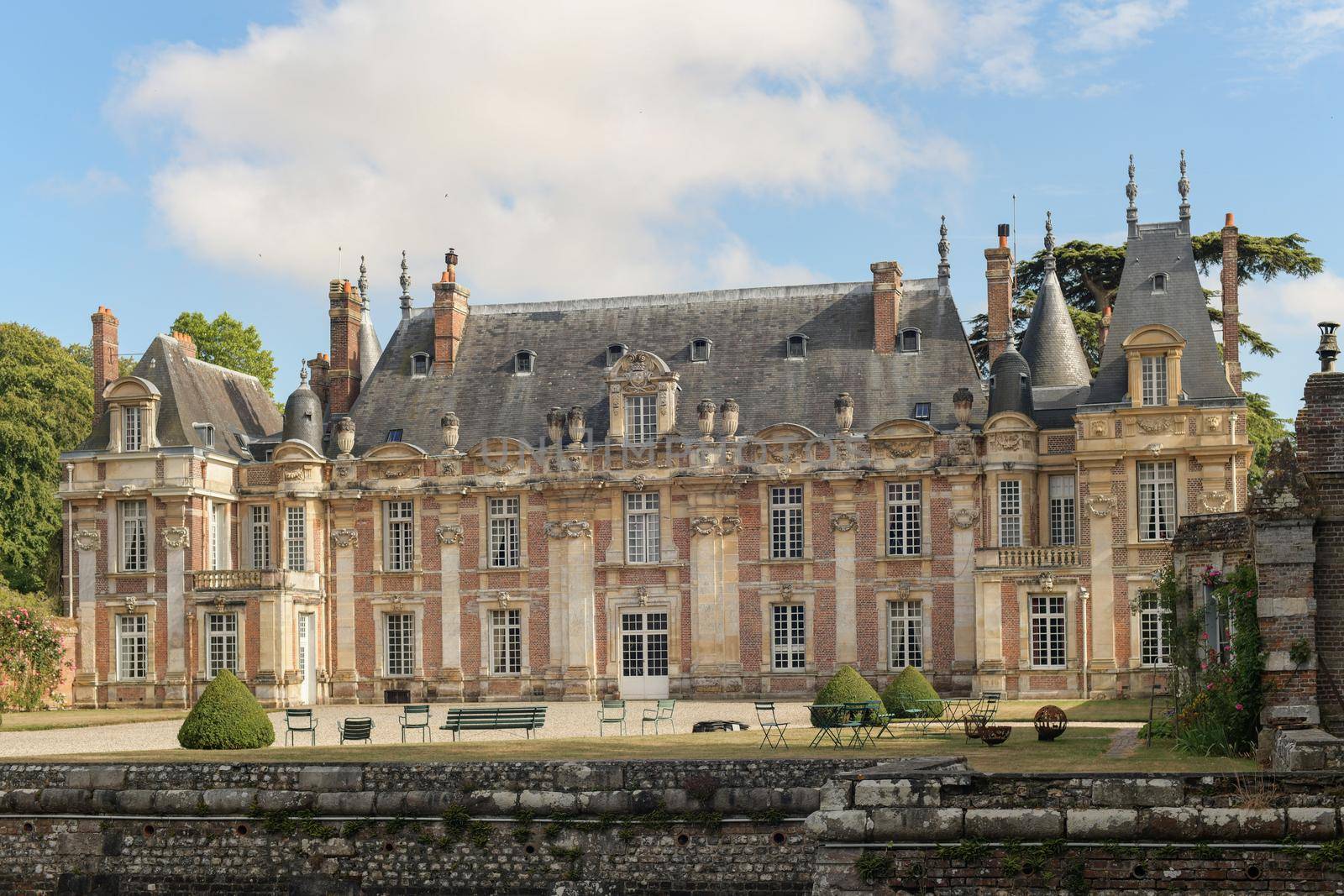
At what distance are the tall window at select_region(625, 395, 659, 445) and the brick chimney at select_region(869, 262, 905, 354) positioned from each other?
16.1 feet

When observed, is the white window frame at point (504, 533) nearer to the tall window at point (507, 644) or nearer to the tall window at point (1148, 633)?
the tall window at point (507, 644)

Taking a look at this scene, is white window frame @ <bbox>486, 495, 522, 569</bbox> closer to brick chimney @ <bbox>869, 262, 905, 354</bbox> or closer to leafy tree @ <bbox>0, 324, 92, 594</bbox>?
brick chimney @ <bbox>869, 262, 905, 354</bbox>

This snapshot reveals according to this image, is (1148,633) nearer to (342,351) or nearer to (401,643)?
(401,643)

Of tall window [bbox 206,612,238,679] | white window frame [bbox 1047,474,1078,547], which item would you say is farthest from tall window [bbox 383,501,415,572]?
white window frame [bbox 1047,474,1078,547]

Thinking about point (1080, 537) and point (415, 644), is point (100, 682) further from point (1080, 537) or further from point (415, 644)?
point (1080, 537)

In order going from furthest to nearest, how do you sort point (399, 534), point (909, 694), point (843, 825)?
point (399, 534) < point (909, 694) < point (843, 825)

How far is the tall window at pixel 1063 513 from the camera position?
34.8 metres

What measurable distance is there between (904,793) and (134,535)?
27785 millimetres

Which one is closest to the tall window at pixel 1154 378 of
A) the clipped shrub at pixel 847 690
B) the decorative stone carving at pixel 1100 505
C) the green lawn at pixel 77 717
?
the decorative stone carving at pixel 1100 505

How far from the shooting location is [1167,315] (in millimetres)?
35062

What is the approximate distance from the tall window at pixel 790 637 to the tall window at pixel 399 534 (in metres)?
8.00

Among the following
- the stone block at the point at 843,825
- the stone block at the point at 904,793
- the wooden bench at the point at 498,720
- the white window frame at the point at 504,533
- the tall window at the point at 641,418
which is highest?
the tall window at the point at 641,418

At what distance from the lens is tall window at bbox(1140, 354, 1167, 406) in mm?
33781

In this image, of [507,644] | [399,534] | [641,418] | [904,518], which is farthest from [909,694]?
[399,534]
